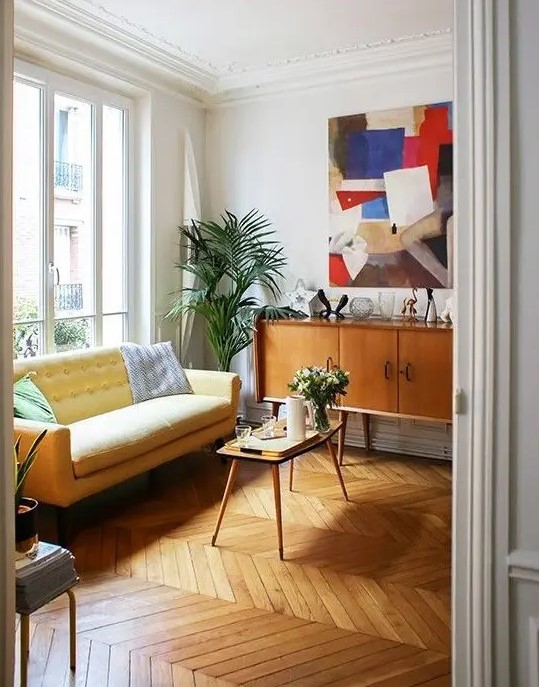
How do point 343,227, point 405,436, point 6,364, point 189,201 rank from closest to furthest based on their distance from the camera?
point 6,364, point 405,436, point 343,227, point 189,201

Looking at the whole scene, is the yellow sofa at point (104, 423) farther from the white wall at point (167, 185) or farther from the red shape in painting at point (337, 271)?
the red shape in painting at point (337, 271)

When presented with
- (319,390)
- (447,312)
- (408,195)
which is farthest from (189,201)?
(319,390)

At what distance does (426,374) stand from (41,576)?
2.95m

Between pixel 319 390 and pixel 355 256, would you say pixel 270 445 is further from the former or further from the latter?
pixel 355 256

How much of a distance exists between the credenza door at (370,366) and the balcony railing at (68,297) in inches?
73.4

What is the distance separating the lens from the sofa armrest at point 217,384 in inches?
185

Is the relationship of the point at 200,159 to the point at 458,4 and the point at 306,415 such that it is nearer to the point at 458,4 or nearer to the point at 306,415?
the point at 306,415

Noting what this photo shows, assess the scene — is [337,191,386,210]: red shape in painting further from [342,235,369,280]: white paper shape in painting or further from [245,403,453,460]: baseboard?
[245,403,453,460]: baseboard

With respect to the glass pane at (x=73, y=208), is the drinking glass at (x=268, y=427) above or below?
below

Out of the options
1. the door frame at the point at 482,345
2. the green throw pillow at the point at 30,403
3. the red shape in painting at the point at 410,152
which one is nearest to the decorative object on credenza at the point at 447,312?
the red shape in painting at the point at 410,152

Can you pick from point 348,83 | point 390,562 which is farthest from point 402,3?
point 390,562

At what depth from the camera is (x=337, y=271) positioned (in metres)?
5.14

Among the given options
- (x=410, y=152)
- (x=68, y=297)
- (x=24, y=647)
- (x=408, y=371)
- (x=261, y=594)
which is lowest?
(x=261, y=594)

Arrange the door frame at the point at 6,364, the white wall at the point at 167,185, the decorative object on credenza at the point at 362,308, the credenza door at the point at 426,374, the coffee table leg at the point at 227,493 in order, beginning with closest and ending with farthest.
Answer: the door frame at the point at 6,364 → the coffee table leg at the point at 227,493 → the credenza door at the point at 426,374 → the decorative object on credenza at the point at 362,308 → the white wall at the point at 167,185
